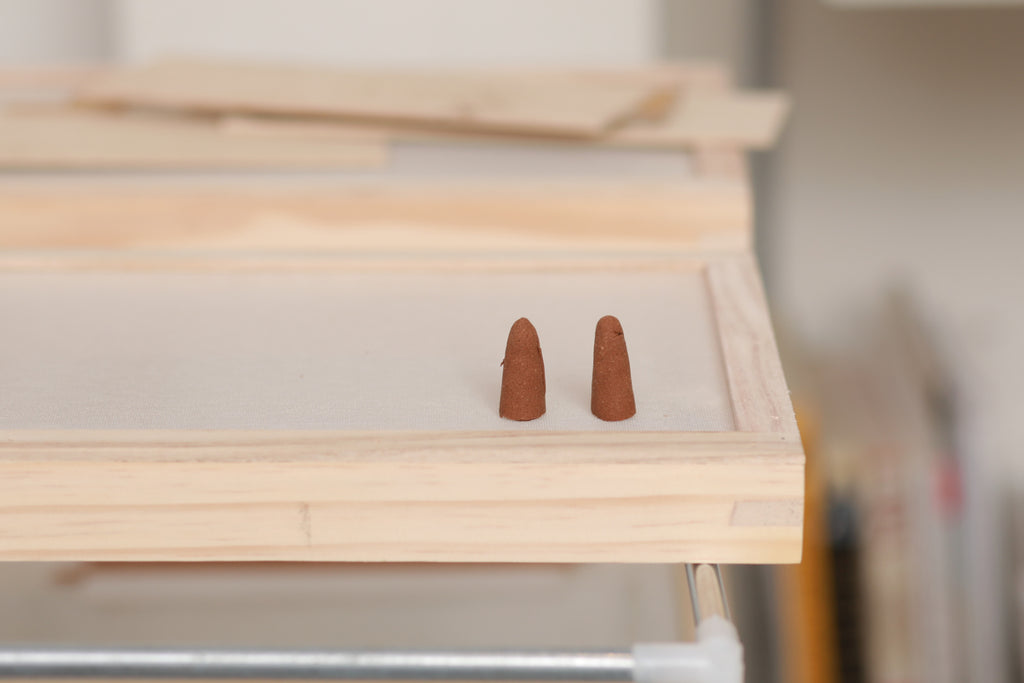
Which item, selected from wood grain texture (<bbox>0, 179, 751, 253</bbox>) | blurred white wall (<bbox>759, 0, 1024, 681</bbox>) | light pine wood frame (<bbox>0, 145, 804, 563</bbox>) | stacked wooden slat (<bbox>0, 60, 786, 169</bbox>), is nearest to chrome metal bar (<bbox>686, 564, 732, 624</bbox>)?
light pine wood frame (<bbox>0, 145, 804, 563</bbox>)

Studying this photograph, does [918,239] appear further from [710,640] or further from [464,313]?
[710,640]

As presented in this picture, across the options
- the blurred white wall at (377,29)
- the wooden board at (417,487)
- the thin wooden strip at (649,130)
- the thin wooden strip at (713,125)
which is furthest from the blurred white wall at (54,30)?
the wooden board at (417,487)

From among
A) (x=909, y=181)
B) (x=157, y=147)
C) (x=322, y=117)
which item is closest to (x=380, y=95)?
(x=322, y=117)

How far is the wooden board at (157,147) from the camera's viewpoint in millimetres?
754

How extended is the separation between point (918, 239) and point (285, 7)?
35.1 inches

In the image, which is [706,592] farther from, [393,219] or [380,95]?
[380,95]

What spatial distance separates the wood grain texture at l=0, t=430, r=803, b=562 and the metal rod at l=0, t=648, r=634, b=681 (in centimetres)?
5

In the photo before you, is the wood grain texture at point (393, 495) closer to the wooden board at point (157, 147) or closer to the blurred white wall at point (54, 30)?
the wooden board at point (157, 147)

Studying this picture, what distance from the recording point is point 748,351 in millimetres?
529

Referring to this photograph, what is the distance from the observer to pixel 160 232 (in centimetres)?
68

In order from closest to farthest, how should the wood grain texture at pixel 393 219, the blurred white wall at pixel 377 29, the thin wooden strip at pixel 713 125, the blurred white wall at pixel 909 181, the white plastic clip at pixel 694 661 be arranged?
the white plastic clip at pixel 694 661
the wood grain texture at pixel 393 219
the thin wooden strip at pixel 713 125
the blurred white wall at pixel 377 29
the blurred white wall at pixel 909 181

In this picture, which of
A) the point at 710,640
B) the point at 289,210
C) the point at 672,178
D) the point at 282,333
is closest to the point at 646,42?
the point at 672,178

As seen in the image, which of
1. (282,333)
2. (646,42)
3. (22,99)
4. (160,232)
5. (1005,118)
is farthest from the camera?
(1005,118)

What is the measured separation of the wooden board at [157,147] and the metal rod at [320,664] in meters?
0.39
